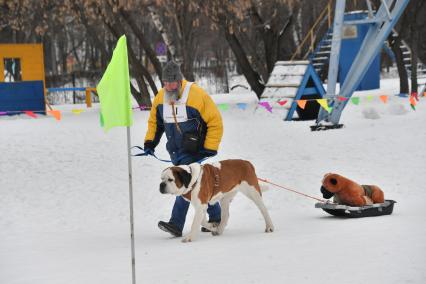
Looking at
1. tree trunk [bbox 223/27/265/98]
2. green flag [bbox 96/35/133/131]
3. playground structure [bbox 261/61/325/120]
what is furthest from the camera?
tree trunk [bbox 223/27/265/98]

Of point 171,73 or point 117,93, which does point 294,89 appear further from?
point 117,93

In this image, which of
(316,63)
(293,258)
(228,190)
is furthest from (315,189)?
(316,63)

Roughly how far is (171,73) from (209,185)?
1198 millimetres

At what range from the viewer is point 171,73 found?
8.00 m

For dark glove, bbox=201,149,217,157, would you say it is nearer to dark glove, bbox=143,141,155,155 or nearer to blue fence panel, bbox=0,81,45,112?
dark glove, bbox=143,141,155,155

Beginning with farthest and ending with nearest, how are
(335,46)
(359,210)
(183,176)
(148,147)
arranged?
(335,46) → (359,210) → (148,147) → (183,176)

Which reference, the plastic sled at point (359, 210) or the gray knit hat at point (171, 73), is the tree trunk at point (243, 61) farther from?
the gray knit hat at point (171, 73)

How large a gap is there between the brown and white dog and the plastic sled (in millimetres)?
947

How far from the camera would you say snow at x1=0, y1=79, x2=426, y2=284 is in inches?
244

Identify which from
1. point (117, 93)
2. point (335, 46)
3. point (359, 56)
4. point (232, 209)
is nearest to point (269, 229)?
point (232, 209)

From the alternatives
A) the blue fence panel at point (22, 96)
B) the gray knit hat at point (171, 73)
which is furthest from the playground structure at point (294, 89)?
the gray knit hat at point (171, 73)

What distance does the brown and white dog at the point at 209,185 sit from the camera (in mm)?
7512

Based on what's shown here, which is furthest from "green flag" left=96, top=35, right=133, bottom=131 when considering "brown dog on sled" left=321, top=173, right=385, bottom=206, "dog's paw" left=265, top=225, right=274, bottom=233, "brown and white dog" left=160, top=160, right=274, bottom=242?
"brown dog on sled" left=321, top=173, right=385, bottom=206

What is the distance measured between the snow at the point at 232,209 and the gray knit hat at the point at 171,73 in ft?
5.34
